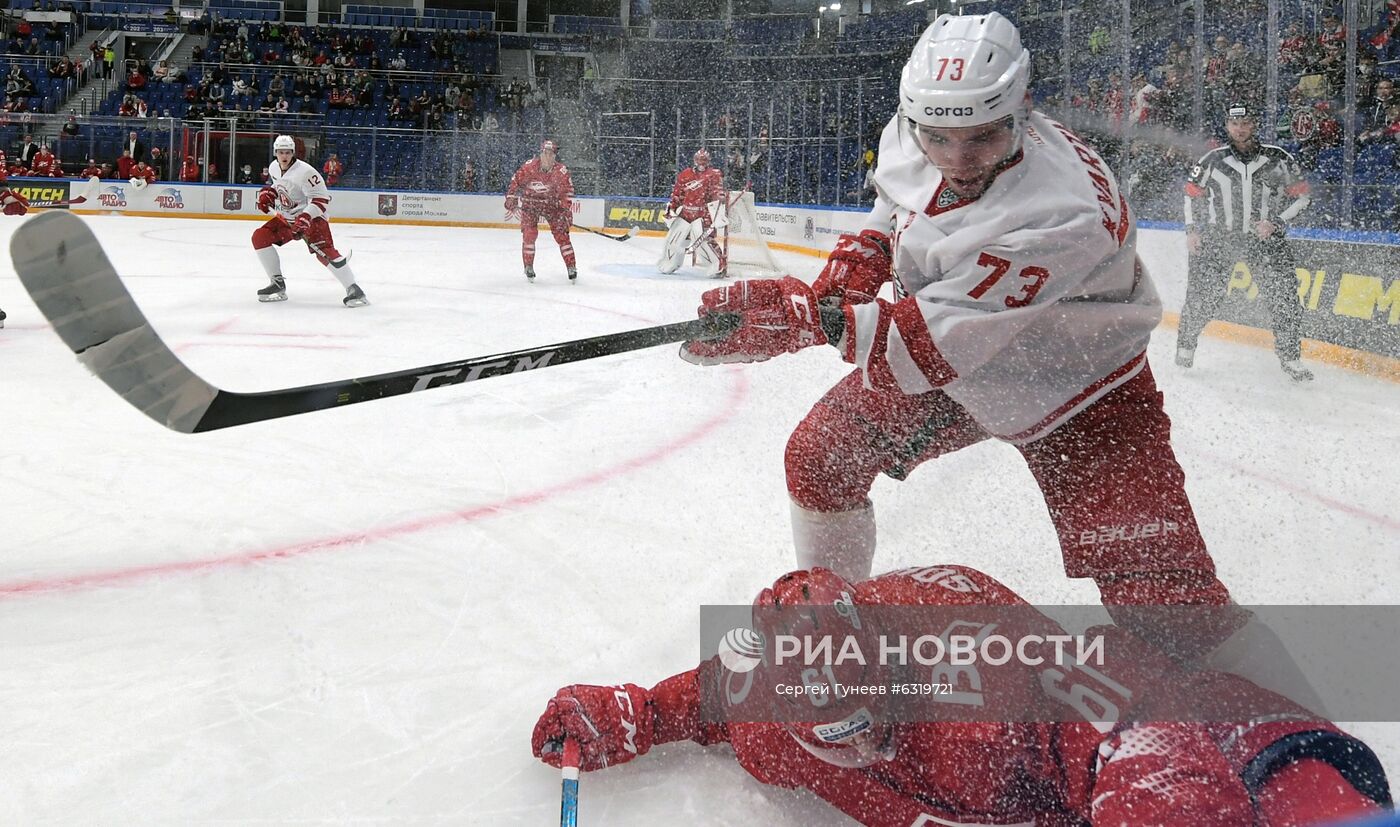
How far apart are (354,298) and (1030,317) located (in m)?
6.06

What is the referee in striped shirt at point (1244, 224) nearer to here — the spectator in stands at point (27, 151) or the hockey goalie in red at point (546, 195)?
the hockey goalie in red at point (546, 195)

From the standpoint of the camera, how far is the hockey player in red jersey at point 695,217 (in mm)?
10102

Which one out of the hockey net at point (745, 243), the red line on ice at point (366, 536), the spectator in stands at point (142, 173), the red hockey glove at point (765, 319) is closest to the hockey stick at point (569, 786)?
the red hockey glove at point (765, 319)

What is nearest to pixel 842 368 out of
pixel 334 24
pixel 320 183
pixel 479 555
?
pixel 479 555

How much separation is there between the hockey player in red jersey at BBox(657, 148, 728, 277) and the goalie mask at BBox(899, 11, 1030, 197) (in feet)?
28.4

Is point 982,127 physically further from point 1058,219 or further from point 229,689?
point 229,689

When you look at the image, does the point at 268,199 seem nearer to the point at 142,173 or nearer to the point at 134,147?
the point at 142,173

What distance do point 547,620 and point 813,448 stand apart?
71 centimetres

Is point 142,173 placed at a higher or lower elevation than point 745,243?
higher

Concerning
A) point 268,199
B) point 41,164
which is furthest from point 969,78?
point 41,164

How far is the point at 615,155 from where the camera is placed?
1598 centimetres

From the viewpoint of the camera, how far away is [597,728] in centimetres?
152

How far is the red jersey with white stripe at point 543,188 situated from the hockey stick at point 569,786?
8086mm

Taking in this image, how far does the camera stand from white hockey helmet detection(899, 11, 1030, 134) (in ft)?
4.56
